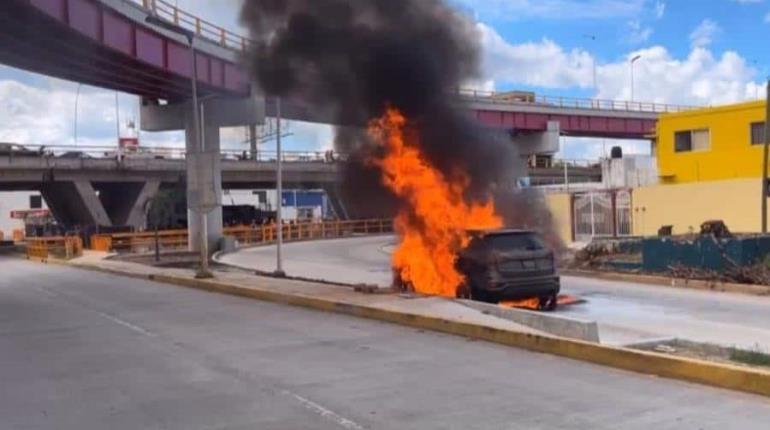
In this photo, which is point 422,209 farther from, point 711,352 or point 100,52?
point 100,52

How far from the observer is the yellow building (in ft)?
117

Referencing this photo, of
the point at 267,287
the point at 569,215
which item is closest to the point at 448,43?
the point at 267,287

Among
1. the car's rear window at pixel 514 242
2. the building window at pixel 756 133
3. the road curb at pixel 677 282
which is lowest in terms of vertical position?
the road curb at pixel 677 282

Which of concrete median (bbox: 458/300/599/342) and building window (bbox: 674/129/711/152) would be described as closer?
concrete median (bbox: 458/300/599/342)

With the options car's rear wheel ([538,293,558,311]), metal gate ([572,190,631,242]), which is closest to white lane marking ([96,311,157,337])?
car's rear wheel ([538,293,558,311])

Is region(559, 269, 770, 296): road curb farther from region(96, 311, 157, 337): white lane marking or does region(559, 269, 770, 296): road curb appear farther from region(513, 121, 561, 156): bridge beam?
region(513, 121, 561, 156): bridge beam

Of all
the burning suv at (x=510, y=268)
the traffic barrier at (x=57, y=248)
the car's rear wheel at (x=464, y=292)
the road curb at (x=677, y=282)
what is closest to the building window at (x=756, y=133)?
the road curb at (x=677, y=282)

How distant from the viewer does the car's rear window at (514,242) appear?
14641 mm

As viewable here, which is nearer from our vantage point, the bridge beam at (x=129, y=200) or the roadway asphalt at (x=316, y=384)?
the roadway asphalt at (x=316, y=384)

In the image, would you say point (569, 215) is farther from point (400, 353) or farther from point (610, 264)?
point (400, 353)

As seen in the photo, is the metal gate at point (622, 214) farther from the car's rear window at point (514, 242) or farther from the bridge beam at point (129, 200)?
the bridge beam at point (129, 200)

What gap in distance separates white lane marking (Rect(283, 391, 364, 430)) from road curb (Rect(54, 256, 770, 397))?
3.24 m

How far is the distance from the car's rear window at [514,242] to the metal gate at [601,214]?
1652cm

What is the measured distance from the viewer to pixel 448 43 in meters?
17.2
